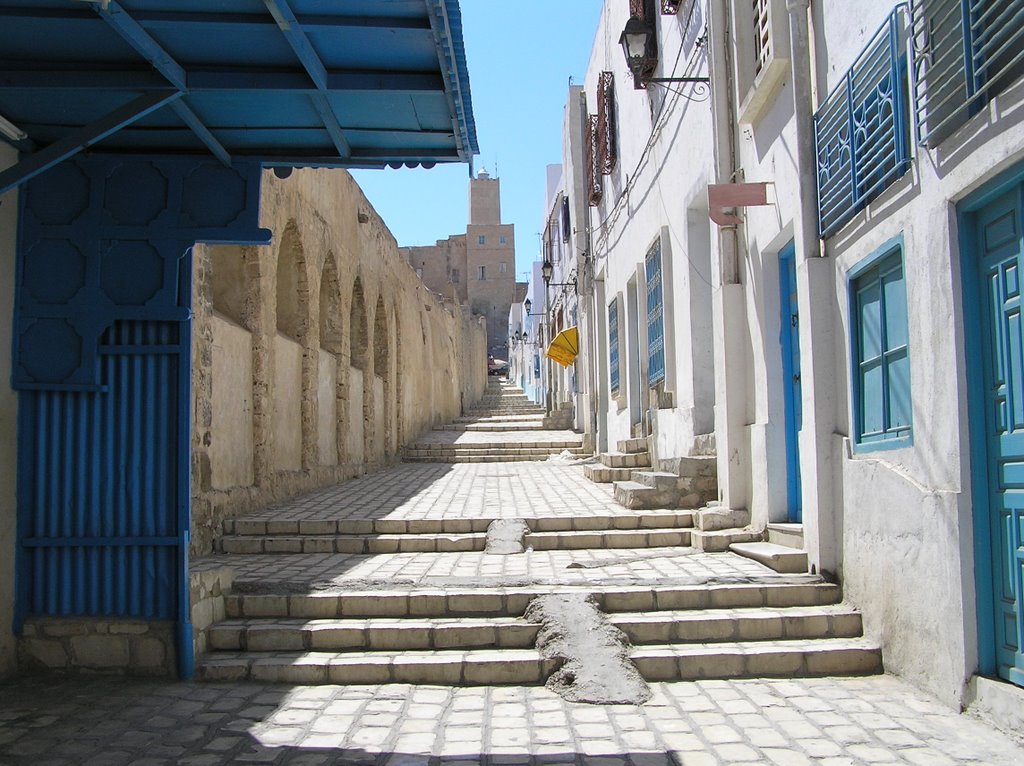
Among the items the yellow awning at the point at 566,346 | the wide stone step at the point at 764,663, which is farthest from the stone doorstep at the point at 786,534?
the yellow awning at the point at 566,346

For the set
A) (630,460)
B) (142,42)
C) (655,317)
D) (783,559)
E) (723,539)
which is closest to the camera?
(142,42)

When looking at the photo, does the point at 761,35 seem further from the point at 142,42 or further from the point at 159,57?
the point at 142,42

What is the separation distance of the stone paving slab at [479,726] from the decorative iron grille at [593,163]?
11169mm

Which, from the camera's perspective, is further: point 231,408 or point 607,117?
point 607,117

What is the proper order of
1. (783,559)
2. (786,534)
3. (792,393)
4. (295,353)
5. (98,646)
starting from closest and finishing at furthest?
(98,646)
(783,559)
(786,534)
(792,393)
(295,353)

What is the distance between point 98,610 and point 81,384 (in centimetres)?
124

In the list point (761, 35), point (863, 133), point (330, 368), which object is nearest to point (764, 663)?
point (863, 133)

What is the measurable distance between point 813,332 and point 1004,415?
1.90m

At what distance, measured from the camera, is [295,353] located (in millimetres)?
11211

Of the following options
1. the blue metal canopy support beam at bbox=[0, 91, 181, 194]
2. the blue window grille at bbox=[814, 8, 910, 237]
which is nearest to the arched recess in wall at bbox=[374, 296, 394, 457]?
the blue window grille at bbox=[814, 8, 910, 237]

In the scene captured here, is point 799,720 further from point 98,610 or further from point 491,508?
point 491,508

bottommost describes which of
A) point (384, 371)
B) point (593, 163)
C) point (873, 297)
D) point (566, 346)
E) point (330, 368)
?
point (873, 297)

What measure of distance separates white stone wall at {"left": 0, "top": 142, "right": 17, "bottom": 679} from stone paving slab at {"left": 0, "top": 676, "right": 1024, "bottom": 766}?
1.10 feet

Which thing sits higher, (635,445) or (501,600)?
(635,445)
